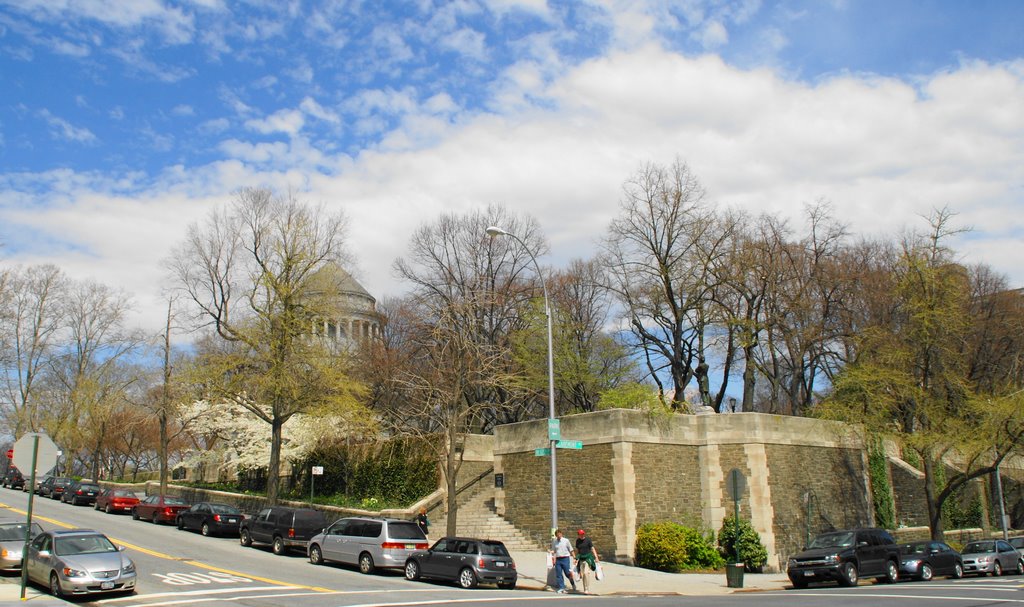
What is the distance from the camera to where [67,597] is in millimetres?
17469

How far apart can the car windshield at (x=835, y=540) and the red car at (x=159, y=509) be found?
82.7 feet

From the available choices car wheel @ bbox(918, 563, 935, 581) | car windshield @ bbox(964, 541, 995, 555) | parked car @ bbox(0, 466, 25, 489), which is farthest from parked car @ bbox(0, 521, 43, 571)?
parked car @ bbox(0, 466, 25, 489)

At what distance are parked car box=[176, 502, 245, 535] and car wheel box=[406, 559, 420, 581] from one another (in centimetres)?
1144

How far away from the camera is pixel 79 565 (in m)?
17.4

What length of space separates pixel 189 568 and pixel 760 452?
63.5 ft

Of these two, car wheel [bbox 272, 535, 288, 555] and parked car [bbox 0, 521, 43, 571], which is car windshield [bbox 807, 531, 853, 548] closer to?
car wheel [bbox 272, 535, 288, 555]

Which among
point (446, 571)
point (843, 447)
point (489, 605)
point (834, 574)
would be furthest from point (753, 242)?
point (489, 605)

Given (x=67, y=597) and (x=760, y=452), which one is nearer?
(x=67, y=597)

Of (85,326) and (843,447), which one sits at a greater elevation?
(85,326)

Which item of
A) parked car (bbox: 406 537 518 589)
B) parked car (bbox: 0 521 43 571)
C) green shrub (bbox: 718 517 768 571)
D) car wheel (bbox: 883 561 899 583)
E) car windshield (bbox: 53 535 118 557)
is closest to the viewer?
car windshield (bbox: 53 535 118 557)

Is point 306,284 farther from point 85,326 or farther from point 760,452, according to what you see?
point 85,326

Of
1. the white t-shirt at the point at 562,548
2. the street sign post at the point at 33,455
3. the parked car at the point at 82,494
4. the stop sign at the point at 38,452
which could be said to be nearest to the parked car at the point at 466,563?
the white t-shirt at the point at 562,548

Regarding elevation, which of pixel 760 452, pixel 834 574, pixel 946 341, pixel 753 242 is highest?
pixel 753 242

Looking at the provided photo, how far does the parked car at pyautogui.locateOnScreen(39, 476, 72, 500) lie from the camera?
45.9 m
